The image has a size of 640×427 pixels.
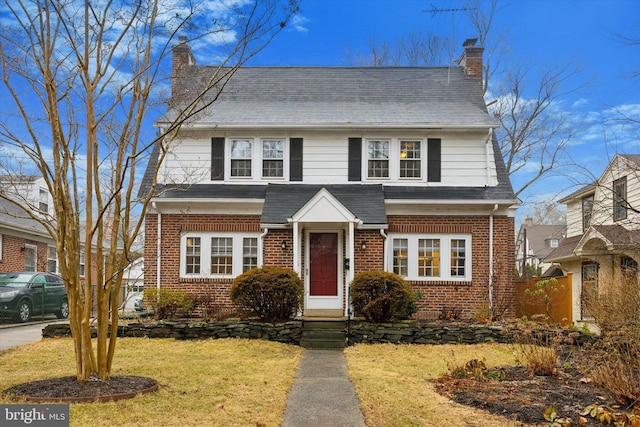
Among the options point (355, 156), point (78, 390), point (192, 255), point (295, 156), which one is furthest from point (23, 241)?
point (78, 390)

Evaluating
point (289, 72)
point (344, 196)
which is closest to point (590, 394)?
point (344, 196)

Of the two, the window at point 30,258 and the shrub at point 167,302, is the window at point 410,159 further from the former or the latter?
the window at point 30,258

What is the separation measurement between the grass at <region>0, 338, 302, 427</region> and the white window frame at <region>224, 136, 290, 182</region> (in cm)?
523

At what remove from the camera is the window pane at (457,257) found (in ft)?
53.4

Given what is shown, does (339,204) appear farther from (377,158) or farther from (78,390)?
(78,390)

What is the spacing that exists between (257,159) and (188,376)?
8724 mm

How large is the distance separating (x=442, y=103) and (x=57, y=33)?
12.9 m

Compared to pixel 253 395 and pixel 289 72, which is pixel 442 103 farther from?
pixel 253 395

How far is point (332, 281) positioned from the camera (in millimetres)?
16094

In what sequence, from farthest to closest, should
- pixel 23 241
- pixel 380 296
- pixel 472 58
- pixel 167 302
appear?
pixel 23 241
pixel 472 58
pixel 167 302
pixel 380 296

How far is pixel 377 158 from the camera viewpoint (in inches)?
671

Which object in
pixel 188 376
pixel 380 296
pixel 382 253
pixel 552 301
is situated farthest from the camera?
pixel 552 301

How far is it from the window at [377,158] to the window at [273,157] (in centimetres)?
246
